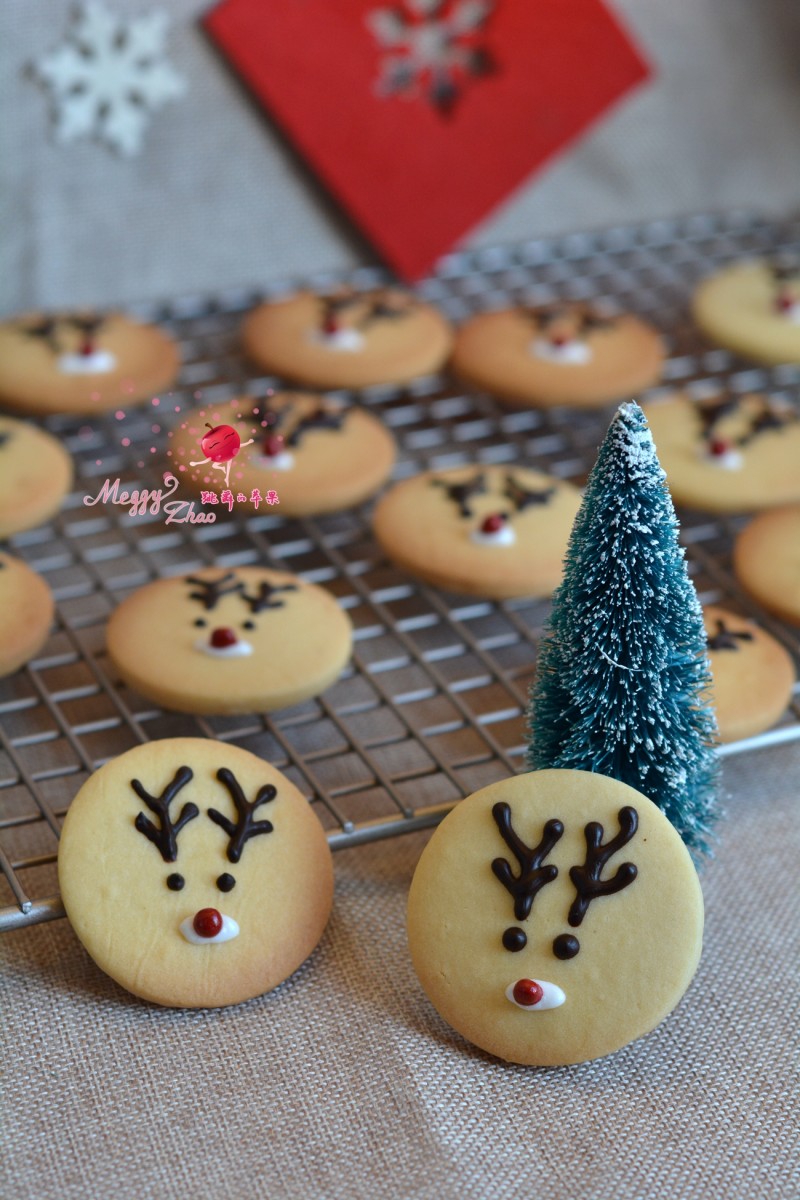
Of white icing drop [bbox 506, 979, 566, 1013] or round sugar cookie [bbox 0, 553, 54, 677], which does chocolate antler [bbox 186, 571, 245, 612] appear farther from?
white icing drop [bbox 506, 979, 566, 1013]

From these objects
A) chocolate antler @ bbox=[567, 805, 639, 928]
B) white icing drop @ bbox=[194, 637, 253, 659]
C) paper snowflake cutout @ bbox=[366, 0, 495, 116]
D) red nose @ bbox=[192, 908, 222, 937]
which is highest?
paper snowflake cutout @ bbox=[366, 0, 495, 116]

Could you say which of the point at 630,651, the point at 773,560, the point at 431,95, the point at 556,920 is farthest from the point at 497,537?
the point at 431,95

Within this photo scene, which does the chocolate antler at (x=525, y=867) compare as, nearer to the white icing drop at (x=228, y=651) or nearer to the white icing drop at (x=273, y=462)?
the white icing drop at (x=228, y=651)

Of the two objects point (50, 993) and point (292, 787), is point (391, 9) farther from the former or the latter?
point (50, 993)

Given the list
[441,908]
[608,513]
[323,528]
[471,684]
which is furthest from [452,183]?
[441,908]

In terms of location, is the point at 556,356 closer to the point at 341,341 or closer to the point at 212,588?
the point at 341,341

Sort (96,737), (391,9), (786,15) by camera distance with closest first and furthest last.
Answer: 1. (96,737)
2. (391,9)
3. (786,15)

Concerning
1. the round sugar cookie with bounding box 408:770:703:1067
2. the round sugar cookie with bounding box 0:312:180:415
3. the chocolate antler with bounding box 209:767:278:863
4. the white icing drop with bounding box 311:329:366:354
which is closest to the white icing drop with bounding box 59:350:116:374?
the round sugar cookie with bounding box 0:312:180:415
